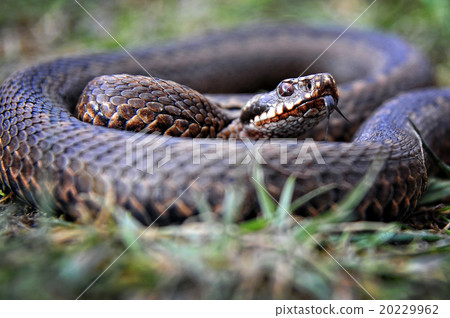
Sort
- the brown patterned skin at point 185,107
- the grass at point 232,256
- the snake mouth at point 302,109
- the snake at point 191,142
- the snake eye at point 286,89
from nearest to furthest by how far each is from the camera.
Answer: the grass at point 232,256
the snake at point 191,142
the brown patterned skin at point 185,107
the snake mouth at point 302,109
the snake eye at point 286,89

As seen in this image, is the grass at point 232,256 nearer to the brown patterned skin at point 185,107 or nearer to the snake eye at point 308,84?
the brown patterned skin at point 185,107

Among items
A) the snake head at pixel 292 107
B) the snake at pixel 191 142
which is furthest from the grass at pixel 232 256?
the snake head at pixel 292 107

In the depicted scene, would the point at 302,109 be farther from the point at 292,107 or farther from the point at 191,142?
the point at 191,142

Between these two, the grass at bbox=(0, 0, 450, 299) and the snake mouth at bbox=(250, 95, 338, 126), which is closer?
the grass at bbox=(0, 0, 450, 299)

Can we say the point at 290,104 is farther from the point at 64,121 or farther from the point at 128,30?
A: the point at 128,30

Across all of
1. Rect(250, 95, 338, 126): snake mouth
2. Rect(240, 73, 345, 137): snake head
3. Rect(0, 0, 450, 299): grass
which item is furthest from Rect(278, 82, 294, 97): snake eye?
Rect(0, 0, 450, 299): grass

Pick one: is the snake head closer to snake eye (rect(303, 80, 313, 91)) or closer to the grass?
snake eye (rect(303, 80, 313, 91))

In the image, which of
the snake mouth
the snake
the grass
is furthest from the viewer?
the snake mouth
